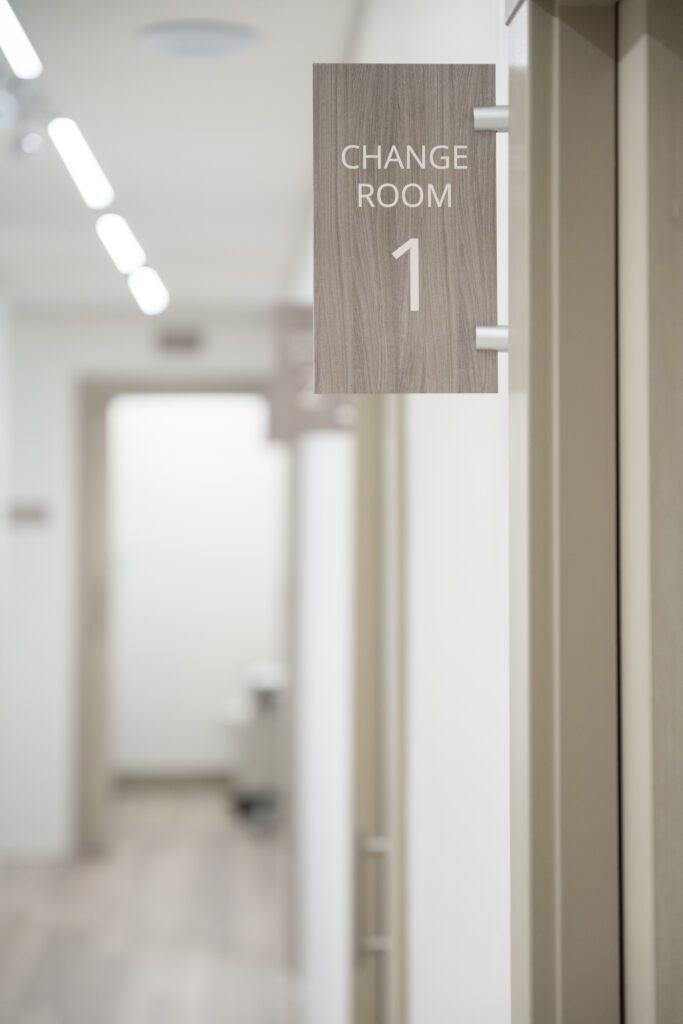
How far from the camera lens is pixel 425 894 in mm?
1631

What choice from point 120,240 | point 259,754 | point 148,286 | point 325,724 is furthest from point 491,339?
point 259,754

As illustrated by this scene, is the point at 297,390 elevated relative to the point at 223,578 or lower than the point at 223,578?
elevated

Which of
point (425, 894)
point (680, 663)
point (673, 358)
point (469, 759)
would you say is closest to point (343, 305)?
point (673, 358)

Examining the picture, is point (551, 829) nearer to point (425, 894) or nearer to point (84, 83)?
A: point (425, 894)

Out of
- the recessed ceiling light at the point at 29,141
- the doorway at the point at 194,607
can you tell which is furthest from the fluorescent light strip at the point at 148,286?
the doorway at the point at 194,607

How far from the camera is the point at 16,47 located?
202cm

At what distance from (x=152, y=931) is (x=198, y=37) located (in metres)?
3.75

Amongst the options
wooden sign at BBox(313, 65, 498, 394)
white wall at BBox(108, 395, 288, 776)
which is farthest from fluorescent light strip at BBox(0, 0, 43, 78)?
white wall at BBox(108, 395, 288, 776)

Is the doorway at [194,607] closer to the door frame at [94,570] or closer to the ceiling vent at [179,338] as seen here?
the door frame at [94,570]

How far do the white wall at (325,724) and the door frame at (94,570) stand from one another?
5.64ft

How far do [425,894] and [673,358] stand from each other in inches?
38.5

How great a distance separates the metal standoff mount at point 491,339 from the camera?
1036 mm

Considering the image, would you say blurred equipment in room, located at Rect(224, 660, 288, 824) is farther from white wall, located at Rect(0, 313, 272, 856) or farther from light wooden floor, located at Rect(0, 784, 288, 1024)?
white wall, located at Rect(0, 313, 272, 856)

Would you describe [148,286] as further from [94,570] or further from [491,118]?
[491,118]
